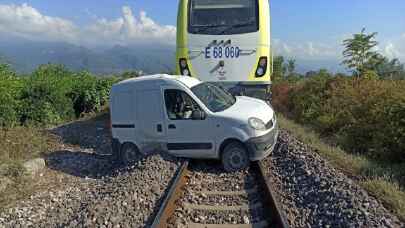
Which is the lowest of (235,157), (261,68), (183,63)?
(235,157)

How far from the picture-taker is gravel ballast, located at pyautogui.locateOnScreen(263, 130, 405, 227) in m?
4.84

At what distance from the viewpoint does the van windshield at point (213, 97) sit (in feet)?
26.4

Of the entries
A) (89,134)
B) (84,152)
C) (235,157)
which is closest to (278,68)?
(89,134)

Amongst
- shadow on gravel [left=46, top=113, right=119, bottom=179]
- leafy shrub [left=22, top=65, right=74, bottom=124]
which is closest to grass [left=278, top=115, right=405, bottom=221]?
shadow on gravel [left=46, top=113, right=119, bottom=179]

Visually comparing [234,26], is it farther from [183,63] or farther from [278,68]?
[278,68]

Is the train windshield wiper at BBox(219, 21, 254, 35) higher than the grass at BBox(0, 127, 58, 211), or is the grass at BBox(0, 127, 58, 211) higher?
the train windshield wiper at BBox(219, 21, 254, 35)

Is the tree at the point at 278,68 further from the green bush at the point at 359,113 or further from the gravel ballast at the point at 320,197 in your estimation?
the gravel ballast at the point at 320,197

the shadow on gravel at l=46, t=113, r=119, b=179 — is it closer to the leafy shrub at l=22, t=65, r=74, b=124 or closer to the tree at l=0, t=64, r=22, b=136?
the leafy shrub at l=22, t=65, r=74, b=124

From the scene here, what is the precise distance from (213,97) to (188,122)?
2.90ft

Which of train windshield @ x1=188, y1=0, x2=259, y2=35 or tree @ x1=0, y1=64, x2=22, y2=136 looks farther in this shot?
tree @ x1=0, y1=64, x2=22, y2=136

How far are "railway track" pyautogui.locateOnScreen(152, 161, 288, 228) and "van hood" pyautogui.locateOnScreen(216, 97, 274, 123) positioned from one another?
0.93 m

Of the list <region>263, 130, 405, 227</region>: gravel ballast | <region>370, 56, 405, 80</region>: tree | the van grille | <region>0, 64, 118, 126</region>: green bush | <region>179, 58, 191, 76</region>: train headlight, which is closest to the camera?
<region>263, 130, 405, 227</region>: gravel ballast

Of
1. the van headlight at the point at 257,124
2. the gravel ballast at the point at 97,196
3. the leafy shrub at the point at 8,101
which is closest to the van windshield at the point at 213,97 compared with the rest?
the van headlight at the point at 257,124

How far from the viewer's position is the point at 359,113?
11.5 m
